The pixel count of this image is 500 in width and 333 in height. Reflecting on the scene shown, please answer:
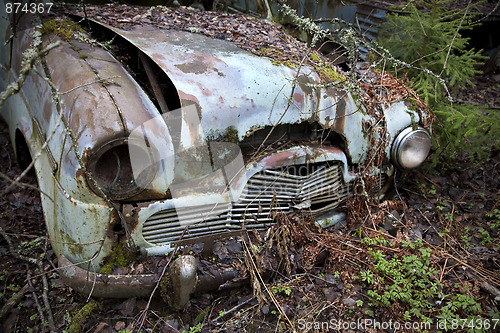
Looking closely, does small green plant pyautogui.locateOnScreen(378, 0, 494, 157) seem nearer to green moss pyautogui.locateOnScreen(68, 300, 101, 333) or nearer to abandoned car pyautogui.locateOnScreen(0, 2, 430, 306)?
abandoned car pyautogui.locateOnScreen(0, 2, 430, 306)

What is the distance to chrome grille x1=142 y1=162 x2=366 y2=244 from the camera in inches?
79.3

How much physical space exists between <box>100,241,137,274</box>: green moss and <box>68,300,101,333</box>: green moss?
22 centimetres

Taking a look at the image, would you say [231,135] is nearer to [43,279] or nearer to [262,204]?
[262,204]

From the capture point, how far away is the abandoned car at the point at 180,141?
185 centimetres

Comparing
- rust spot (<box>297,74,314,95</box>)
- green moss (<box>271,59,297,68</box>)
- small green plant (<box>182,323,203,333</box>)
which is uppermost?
green moss (<box>271,59,297,68</box>)

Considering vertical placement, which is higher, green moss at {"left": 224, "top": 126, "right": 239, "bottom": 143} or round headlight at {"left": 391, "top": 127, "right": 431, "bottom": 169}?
green moss at {"left": 224, "top": 126, "right": 239, "bottom": 143}

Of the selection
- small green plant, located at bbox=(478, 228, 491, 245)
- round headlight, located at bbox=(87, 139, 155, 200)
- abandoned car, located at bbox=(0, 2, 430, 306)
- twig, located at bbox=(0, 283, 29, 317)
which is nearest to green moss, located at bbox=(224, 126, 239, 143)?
abandoned car, located at bbox=(0, 2, 430, 306)

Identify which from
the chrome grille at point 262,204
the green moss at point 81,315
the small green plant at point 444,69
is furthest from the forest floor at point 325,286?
the small green plant at point 444,69

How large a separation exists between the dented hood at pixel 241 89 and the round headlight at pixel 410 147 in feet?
0.81

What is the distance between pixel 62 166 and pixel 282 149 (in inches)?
45.4

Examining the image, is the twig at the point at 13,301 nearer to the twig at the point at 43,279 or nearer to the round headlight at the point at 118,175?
the twig at the point at 43,279

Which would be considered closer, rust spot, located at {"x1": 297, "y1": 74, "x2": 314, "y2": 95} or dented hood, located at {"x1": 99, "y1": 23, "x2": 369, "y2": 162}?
dented hood, located at {"x1": 99, "y1": 23, "x2": 369, "y2": 162}

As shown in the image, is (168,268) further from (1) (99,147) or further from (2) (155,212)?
(1) (99,147)

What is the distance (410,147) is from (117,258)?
195 centimetres
